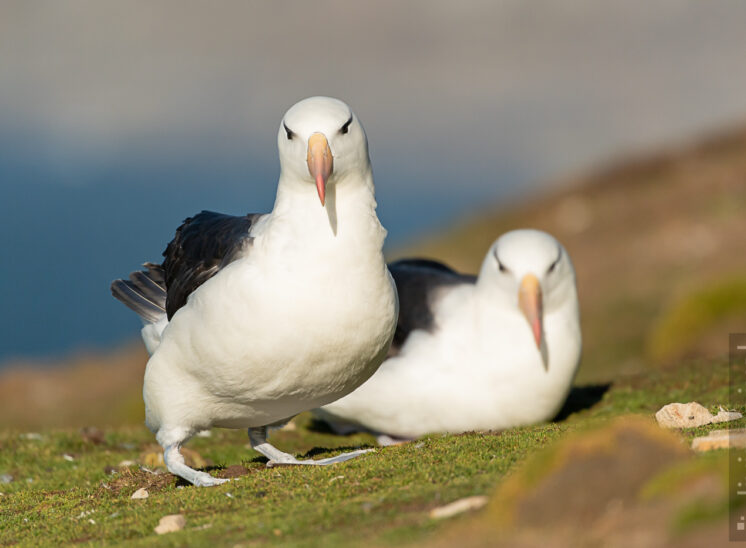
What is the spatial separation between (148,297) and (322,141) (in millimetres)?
3019

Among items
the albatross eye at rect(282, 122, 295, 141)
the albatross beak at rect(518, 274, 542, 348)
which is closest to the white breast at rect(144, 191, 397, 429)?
the albatross eye at rect(282, 122, 295, 141)

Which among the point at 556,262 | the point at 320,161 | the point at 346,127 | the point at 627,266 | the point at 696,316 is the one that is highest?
the point at 346,127

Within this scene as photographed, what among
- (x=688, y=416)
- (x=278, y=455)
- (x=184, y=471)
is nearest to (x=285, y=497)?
(x=184, y=471)

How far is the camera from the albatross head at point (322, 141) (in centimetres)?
653

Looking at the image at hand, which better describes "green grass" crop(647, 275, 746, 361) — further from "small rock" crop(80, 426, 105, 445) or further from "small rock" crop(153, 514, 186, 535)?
"small rock" crop(153, 514, 186, 535)

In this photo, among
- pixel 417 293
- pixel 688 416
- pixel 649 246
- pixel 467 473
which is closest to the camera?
pixel 467 473

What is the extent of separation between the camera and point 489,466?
6.02 m

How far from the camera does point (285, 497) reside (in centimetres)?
601

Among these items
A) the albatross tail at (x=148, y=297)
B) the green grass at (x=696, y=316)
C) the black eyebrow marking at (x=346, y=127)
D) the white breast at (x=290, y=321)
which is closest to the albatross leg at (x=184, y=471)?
the white breast at (x=290, y=321)

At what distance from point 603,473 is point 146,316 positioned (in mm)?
5466

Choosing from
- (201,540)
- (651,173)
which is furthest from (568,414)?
(651,173)

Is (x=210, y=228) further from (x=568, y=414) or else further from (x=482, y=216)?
(x=482, y=216)

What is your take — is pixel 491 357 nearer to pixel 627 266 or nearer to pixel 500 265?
pixel 500 265

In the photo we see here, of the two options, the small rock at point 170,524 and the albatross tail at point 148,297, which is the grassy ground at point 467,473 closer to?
the small rock at point 170,524
